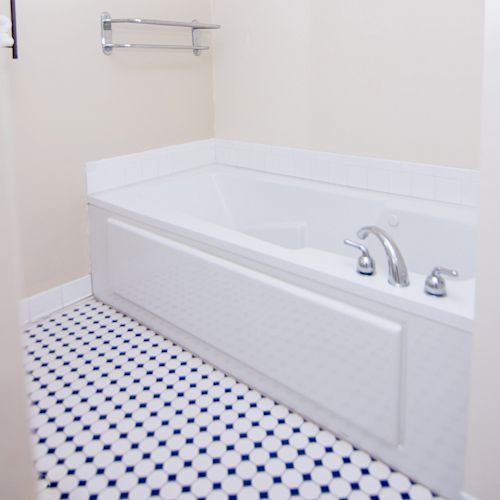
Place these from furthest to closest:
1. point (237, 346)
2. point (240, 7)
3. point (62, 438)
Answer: point (240, 7) < point (237, 346) < point (62, 438)

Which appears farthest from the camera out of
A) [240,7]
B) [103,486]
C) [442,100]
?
[240,7]

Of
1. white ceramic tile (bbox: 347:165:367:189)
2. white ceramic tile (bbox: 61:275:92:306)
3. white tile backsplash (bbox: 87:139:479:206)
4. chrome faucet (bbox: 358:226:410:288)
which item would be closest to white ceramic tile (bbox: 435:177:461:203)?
white tile backsplash (bbox: 87:139:479:206)

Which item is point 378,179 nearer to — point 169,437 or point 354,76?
point 354,76

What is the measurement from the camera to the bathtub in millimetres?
1761

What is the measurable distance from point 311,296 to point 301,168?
1.35m

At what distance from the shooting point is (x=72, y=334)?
A: 110 inches

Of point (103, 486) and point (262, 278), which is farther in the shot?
point (262, 278)

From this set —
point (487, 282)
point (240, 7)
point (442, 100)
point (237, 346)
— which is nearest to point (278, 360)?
point (237, 346)

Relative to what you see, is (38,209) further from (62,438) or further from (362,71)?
(362,71)

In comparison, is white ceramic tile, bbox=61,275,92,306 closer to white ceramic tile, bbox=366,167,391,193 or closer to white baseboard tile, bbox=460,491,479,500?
white ceramic tile, bbox=366,167,391,193

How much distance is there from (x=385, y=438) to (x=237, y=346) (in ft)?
2.31

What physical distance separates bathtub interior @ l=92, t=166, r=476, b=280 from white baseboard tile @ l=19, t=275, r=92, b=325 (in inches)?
19.2

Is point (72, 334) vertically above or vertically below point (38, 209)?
below

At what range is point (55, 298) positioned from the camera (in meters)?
3.03
